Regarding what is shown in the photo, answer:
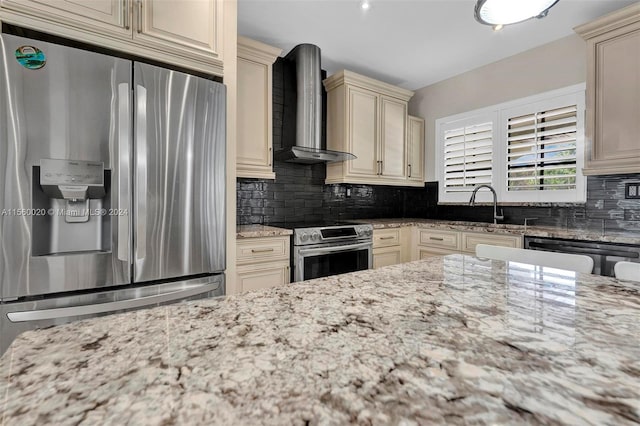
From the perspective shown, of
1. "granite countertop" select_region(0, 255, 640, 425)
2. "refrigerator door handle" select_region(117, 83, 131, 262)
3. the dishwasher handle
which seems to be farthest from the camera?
the dishwasher handle

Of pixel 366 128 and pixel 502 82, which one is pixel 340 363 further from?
pixel 502 82

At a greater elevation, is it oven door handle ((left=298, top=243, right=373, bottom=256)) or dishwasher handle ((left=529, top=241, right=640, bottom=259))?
dishwasher handle ((left=529, top=241, right=640, bottom=259))

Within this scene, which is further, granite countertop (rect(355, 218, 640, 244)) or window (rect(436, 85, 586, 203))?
window (rect(436, 85, 586, 203))

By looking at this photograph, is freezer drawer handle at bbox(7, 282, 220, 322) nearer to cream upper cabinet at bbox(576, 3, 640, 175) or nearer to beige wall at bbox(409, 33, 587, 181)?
cream upper cabinet at bbox(576, 3, 640, 175)

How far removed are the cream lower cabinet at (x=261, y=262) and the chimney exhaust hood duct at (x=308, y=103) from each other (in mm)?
910

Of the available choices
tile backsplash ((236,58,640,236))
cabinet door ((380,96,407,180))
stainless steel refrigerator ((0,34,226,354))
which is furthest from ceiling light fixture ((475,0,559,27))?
cabinet door ((380,96,407,180))

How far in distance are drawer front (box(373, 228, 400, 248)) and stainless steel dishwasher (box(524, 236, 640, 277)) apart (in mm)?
1235

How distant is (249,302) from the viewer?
71 centimetres

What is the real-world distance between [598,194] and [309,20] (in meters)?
2.75

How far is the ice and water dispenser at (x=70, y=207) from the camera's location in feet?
4.26

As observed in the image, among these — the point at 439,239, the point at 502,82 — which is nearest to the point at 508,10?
the point at 439,239

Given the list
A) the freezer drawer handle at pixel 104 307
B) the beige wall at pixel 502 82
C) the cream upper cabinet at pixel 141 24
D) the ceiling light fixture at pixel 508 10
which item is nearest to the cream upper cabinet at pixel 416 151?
the beige wall at pixel 502 82

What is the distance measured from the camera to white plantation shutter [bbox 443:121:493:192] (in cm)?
320

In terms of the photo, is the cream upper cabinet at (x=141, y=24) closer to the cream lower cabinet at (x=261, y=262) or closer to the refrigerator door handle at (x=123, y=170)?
the refrigerator door handle at (x=123, y=170)
